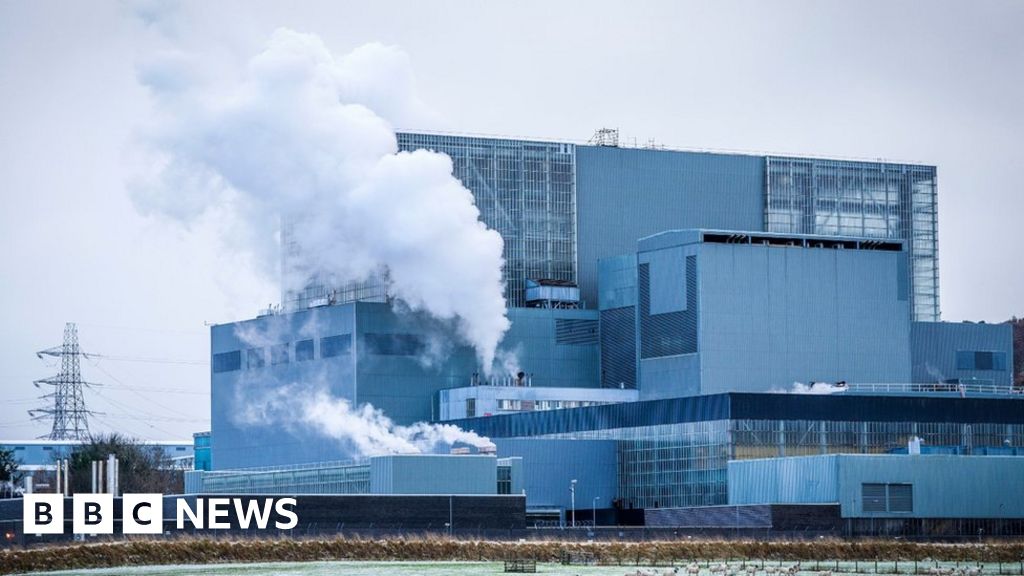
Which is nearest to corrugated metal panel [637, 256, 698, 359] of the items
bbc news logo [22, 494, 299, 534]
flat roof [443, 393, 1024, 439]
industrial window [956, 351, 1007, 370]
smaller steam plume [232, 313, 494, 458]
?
flat roof [443, 393, 1024, 439]

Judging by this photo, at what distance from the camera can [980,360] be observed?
187875 mm

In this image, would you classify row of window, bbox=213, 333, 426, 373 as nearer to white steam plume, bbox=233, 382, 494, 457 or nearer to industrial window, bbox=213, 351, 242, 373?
industrial window, bbox=213, 351, 242, 373

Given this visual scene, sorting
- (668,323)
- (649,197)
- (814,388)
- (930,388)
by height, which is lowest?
(814,388)

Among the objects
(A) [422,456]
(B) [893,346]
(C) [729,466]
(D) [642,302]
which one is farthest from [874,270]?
(A) [422,456]

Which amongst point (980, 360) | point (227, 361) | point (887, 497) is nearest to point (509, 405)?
point (227, 361)

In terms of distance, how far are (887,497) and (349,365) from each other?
51098 mm

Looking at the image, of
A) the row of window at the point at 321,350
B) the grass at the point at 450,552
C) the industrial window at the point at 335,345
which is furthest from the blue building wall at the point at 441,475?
the industrial window at the point at 335,345

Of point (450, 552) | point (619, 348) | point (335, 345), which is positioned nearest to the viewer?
point (450, 552)

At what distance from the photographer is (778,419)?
150 meters

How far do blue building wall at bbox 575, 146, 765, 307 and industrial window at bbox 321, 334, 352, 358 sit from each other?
2431 cm

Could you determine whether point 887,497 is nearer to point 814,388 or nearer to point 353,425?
point 814,388

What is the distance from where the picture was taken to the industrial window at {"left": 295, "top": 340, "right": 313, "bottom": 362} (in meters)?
175

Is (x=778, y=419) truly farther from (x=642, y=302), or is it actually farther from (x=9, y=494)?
(x=9, y=494)

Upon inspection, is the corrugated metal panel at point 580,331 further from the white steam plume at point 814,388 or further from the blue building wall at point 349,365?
the white steam plume at point 814,388
